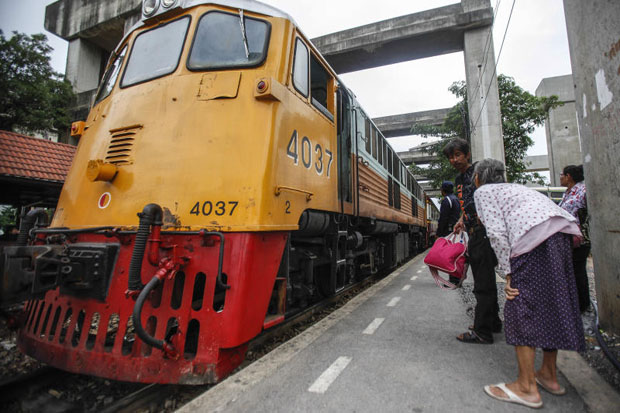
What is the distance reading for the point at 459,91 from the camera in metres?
15.5

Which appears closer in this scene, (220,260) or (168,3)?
(220,260)

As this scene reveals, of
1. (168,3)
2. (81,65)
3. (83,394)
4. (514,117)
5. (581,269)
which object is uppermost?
(81,65)

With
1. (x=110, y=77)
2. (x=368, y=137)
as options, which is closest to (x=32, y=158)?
(x=110, y=77)

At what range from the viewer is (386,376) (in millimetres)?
2330

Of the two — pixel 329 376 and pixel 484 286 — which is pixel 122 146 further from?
pixel 484 286

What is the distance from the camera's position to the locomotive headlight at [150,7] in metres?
3.31

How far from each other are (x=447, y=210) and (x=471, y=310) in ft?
4.09

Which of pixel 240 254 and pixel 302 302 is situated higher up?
pixel 240 254

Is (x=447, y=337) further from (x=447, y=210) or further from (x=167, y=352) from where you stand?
(x=167, y=352)

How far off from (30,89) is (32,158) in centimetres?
1057

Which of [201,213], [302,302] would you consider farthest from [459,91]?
[201,213]

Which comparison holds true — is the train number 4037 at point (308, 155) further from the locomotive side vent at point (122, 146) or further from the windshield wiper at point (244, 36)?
the locomotive side vent at point (122, 146)

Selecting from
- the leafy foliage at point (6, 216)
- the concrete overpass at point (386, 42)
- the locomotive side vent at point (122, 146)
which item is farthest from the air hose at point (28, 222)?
the leafy foliage at point (6, 216)

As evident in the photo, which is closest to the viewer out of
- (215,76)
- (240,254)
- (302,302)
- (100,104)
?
(240,254)
